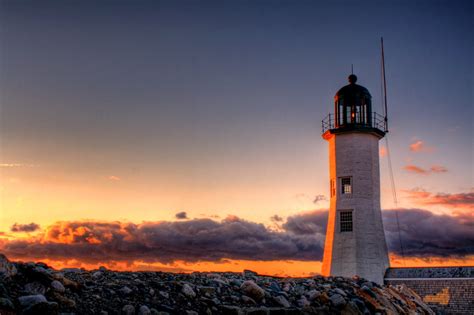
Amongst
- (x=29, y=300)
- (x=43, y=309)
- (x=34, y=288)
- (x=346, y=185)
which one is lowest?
(x=43, y=309)

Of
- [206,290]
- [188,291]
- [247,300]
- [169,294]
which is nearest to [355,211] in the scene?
[247,300]

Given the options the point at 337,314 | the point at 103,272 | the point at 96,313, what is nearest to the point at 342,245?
the point at 337,314

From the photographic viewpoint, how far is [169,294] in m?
14.6

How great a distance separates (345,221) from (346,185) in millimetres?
2257

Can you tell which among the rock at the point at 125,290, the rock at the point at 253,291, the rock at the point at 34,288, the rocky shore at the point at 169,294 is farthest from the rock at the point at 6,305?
the rock at the point at 253,291

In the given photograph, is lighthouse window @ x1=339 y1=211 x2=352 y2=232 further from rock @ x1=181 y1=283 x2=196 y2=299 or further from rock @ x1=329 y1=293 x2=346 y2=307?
rock @ x1=181 y1=283 x2=196 y2=299

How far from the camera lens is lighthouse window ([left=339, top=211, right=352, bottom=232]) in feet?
116

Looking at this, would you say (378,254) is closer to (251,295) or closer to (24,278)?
(251,295)

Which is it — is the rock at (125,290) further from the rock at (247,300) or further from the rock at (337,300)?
the rock at (337,300)

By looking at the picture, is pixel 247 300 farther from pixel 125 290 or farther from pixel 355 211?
pixel 355 211

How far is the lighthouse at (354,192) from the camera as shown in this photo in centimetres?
3485

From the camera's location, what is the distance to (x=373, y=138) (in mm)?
37031

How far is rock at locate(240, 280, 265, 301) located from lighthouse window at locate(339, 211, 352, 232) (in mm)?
19772

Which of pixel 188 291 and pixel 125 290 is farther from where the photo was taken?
pixel 188 291
